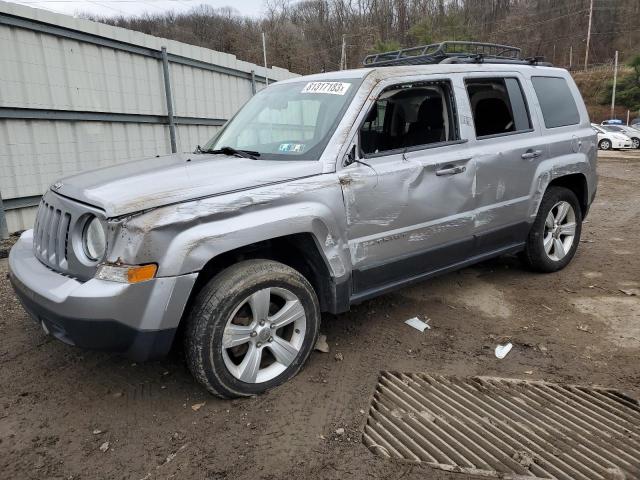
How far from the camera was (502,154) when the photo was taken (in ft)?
13.1

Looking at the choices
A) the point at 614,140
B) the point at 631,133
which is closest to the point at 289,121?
the point at 614,140

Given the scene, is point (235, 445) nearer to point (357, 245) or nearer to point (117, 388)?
point (117, 388)

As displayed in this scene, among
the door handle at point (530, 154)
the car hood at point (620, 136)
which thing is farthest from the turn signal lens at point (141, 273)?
the car hood at point (620, 136)

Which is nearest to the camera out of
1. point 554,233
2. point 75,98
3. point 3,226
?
point 554,233

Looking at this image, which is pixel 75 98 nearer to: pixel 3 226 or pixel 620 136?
pixel 3 226

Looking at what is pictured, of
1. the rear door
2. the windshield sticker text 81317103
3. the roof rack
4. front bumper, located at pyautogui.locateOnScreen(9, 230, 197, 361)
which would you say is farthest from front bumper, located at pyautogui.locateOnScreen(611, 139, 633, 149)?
front bumper, located at pyautogui.locateOnScreen(9, 230, 197, 361)

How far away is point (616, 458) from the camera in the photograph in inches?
93.7

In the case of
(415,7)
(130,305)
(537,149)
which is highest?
(415,7)

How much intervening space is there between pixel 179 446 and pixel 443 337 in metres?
2.05

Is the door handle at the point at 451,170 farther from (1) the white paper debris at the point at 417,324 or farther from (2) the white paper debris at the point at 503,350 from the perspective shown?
(2) the white paper debris at the point at 503,350

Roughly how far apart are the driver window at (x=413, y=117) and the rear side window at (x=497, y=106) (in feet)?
0.87

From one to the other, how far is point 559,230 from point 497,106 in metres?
1.54

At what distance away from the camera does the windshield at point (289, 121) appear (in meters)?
3.23

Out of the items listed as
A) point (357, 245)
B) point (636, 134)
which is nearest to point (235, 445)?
point (357, 245)
